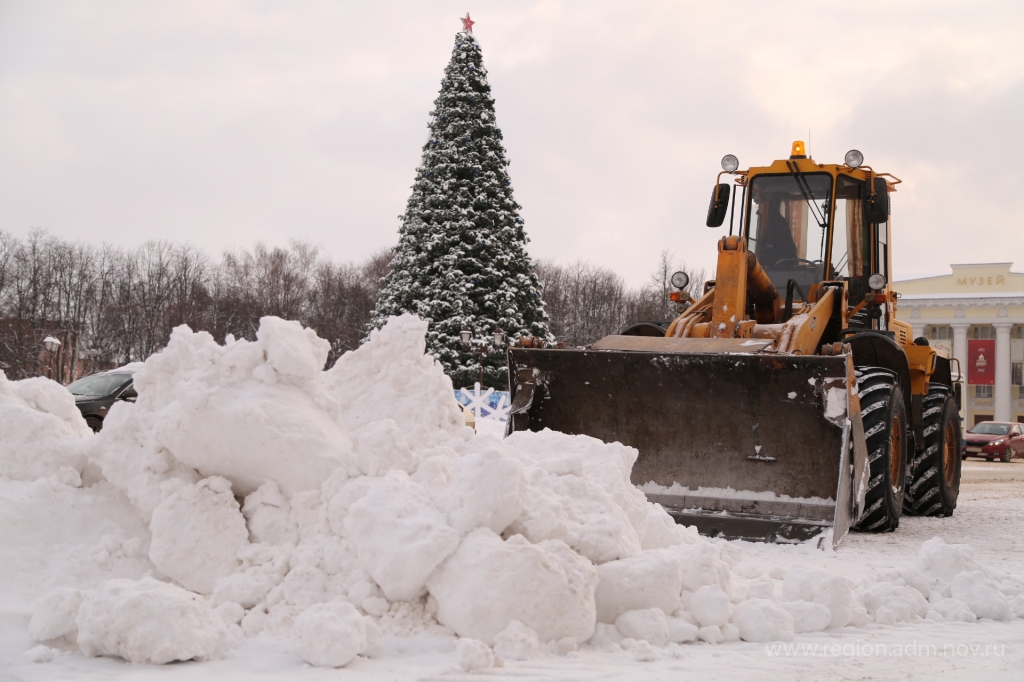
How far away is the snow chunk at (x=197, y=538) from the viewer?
13.2 ft

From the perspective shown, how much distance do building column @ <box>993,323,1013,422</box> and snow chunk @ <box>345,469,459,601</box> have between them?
49.3 meters

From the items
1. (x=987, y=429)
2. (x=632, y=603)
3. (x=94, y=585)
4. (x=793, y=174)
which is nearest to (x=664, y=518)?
(x=632, y=603)

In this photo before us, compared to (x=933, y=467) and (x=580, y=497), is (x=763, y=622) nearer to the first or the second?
(x=580, y=497)

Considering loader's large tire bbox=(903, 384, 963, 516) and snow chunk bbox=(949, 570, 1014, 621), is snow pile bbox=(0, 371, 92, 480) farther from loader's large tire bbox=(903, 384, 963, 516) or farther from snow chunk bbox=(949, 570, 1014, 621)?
loader's large tire bbox=(903, 384, 963, 516)

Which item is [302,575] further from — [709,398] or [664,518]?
[709,398]

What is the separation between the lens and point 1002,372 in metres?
47.3

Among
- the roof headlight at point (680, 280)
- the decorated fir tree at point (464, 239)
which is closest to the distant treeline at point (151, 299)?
the decorated fir tree at point (464, 239)

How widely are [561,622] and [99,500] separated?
2319 mm

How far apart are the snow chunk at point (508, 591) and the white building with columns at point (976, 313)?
45930mm

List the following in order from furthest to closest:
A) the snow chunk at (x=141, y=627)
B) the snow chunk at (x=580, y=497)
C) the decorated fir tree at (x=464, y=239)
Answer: the decorated fir tree at (x=464, y=239)
the snow chunk at (x=580, y=497)
the snow chunk at (x=141, y=627)

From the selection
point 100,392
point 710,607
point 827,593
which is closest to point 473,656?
point 710,607

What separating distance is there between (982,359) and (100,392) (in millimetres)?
43775

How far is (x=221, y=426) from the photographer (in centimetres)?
428

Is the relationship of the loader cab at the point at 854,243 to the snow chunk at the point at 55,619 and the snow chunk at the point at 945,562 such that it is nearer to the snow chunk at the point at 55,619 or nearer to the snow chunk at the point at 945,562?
the snow chunk at the point at 945,562
